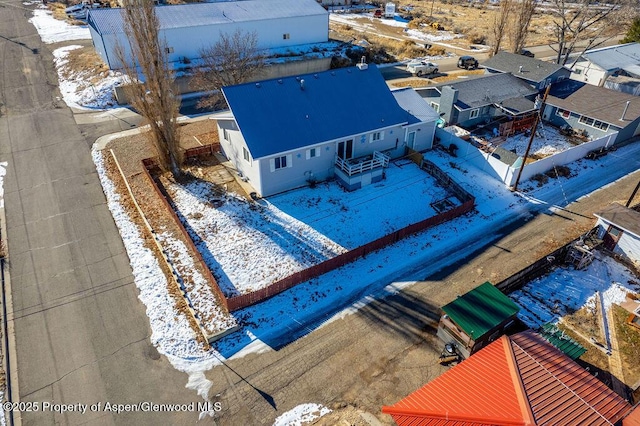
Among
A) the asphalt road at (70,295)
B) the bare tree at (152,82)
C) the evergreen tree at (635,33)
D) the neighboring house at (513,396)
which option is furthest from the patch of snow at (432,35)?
the neighboring house at (513,396)

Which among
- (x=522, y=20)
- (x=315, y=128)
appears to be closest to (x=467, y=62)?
(x=522, y=20)

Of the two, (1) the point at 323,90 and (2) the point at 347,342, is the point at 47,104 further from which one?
(2) the point at 347,342

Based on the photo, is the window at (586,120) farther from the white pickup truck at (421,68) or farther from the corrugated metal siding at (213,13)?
the corrugated metal siding at (213,13)

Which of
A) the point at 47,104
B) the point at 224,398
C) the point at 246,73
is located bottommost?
the point at 224,398

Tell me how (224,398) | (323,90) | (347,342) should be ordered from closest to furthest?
(224,398) → (347,342) → (323,90)

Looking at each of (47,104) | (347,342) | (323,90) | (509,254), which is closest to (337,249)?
(347,342)

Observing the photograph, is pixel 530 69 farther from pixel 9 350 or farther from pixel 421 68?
pixel 9 350

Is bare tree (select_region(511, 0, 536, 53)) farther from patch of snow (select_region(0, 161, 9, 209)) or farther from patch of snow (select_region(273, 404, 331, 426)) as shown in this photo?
patch of snow (select_region(0, 161, 9, 209))
